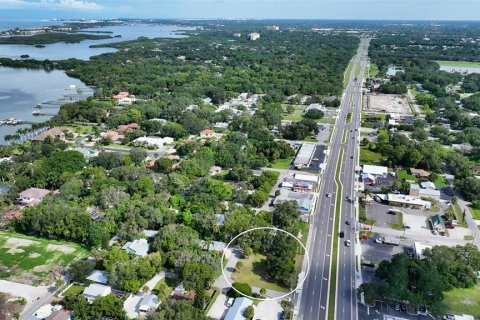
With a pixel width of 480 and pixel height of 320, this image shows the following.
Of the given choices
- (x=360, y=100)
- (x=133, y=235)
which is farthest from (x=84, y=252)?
(x=360, y=100)

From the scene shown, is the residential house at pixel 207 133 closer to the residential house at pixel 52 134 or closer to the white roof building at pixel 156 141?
the white roof building at pixel 156 141

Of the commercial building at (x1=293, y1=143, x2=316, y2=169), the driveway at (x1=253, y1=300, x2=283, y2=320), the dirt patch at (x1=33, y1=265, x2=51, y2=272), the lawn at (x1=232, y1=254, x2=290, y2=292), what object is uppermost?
the commercial building at (x1=293, y1=143, x2=316, y2=169)

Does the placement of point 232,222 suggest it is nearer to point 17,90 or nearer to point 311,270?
point 311,270

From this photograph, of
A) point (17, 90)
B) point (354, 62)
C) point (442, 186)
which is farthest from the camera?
point (354, 62)

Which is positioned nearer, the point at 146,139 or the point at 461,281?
the point at 461,281

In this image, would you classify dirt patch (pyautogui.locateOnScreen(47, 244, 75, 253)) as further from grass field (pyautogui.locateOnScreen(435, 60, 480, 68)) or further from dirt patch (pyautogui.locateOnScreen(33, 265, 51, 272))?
grass field (pyautogui.locateOnScreen(435, 60, 480, 68))

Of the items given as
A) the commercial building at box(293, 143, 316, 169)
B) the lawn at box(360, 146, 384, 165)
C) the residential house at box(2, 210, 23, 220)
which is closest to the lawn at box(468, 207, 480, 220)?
the lawn at box(360, 146, 384, 165)

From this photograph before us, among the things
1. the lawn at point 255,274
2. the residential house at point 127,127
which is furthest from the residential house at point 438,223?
the residential house at point 127,127

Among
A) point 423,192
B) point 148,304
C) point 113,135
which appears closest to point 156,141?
point 113,135
